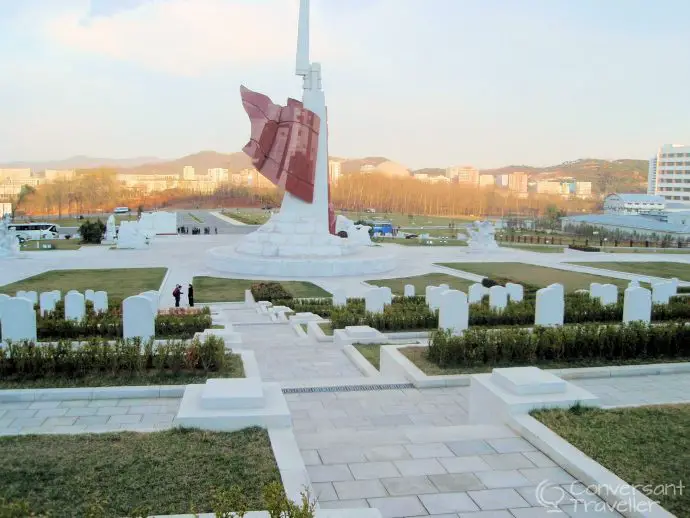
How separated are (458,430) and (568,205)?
96.0 meters

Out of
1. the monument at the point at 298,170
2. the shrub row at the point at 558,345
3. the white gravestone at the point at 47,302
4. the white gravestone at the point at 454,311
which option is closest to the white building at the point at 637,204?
the monument at the point at 298,170

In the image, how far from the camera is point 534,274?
25.1 meters

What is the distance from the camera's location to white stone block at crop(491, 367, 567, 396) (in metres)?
6.53

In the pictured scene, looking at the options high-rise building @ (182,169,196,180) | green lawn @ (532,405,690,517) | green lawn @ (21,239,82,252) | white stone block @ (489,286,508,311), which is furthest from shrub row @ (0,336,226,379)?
high-rise building @ (182,169,196,180)

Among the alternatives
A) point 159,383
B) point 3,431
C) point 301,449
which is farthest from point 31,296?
point 301,449

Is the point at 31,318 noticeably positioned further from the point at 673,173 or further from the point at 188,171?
the point at 188,171

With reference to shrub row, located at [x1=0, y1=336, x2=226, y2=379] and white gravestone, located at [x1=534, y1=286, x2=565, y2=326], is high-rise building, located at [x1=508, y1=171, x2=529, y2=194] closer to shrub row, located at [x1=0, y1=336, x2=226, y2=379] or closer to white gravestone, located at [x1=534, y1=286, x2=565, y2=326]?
white gravestone, located at [x1=534, y1=286, x2=565, y2=326]

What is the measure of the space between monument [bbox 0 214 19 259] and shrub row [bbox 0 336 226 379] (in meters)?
24.6

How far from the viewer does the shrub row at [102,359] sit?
8.11 m

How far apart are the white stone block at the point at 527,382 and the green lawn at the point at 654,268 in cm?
2024

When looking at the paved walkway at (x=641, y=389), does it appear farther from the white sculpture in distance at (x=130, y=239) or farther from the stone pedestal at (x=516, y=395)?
the white sculpture in distance at (x=130, y=239)

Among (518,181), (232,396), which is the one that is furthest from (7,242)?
(518,181)

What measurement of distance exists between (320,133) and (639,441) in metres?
22.4

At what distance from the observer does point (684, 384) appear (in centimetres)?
824
